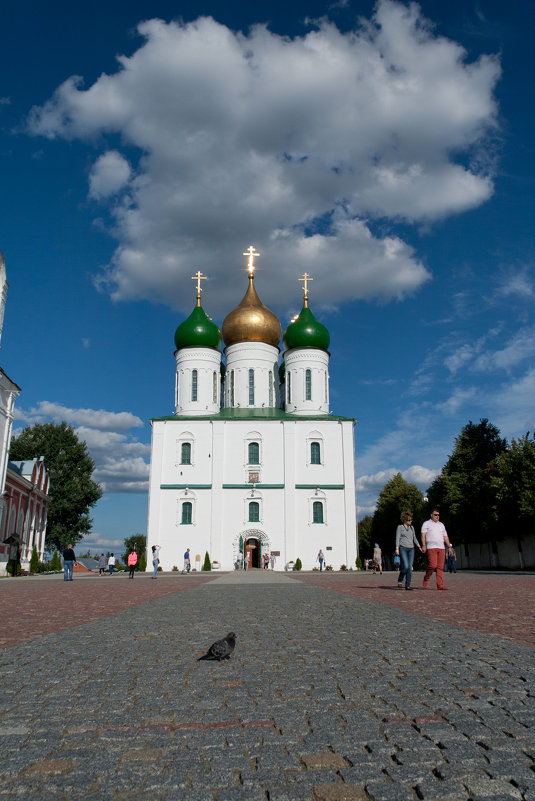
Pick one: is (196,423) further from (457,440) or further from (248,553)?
(457,440)

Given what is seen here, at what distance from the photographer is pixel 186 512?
4506cm

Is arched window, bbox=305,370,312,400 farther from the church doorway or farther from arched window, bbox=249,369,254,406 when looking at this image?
the church doorway

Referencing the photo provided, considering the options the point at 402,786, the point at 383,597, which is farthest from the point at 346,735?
the point at 383,597

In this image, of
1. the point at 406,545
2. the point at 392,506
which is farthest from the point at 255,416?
the point at 406,545

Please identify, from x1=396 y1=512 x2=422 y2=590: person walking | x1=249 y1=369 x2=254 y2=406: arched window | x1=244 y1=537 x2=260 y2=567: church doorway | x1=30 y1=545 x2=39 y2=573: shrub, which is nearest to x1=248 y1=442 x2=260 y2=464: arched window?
x1=249 y1=369 x2=254 y2=406: arched window

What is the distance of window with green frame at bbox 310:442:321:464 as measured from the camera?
153 feet

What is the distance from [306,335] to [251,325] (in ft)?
15.2

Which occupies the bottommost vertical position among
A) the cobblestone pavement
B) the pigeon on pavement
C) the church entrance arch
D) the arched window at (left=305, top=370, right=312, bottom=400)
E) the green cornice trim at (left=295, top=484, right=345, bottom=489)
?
the cobblestone pavement

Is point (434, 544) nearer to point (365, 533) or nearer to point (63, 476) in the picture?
point (63, 476)

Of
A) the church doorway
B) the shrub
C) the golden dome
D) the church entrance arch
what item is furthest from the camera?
the golden dome

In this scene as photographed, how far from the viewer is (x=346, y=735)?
3127 mm

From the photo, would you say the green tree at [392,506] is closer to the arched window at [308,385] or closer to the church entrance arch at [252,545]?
the arched window at [308,385]

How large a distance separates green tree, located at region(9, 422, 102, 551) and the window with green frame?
62.2 ft

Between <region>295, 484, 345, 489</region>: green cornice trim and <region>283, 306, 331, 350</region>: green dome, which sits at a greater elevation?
<region>283, 306, 331, 350</region>: green dome
